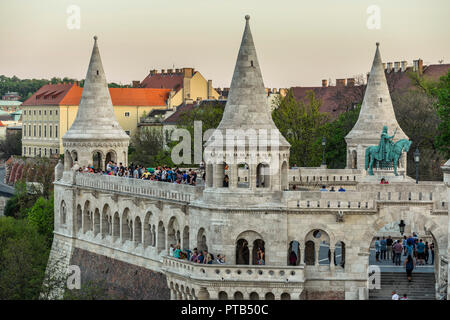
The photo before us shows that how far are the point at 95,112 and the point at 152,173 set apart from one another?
681 cm

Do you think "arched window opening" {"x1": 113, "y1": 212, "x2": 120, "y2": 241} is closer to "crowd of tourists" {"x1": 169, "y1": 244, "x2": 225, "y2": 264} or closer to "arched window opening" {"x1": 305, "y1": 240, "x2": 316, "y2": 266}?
"crowd of tourists" {"x1": 169, "y1": 244, "x2": 225, "y2": 264}

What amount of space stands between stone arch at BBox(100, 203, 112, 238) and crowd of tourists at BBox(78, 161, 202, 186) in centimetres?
160

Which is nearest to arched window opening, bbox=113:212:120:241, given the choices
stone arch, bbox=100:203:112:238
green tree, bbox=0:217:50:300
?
stone arch, bbox=100:203:112:238

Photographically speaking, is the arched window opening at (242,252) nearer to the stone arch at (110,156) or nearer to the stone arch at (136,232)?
the stone arch at (136,232)

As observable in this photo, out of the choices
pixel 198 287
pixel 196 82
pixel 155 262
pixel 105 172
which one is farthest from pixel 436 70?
pixel 198 287

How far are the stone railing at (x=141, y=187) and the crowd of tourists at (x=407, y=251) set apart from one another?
7598mm

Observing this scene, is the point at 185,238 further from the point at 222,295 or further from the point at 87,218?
the point at 87,218

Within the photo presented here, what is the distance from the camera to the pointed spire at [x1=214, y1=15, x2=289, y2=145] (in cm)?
3697

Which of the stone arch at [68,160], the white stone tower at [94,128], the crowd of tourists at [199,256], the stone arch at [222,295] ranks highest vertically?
the white stone tower at [94,128]

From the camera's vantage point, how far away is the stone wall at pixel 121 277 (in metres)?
41.9

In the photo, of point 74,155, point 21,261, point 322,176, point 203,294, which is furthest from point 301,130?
point 203,294

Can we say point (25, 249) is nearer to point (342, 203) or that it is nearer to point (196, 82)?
point (342, 203)

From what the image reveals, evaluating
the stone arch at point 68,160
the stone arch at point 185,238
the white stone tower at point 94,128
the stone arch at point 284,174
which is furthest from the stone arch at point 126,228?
the stone arch at point 284,174

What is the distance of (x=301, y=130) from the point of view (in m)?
65.9
